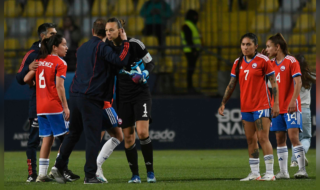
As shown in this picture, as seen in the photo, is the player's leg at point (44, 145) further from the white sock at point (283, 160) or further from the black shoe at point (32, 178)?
the white sock at point (283, 160)

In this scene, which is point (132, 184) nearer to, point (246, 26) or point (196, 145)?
point (196, 145)

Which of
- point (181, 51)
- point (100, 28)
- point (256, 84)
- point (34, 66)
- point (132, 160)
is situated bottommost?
point (132, 160)

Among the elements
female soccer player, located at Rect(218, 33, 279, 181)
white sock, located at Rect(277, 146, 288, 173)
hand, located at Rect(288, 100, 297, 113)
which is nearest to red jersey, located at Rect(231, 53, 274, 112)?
female soccer player, located at Rect(218, 33, 279, 181)

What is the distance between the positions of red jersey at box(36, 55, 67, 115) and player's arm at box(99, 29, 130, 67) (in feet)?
2.80

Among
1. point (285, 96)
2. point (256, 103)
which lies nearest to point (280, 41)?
point (285, 96)

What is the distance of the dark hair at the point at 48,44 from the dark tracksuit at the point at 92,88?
0.68 metres

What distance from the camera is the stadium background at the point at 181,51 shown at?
44.7 ft

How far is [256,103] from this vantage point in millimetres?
6551

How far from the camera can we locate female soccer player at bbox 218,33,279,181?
6520mm

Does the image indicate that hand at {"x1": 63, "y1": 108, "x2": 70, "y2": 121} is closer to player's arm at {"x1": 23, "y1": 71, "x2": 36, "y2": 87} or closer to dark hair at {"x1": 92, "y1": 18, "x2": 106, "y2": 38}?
player's arm at {"x1": 23, "y1": 71, "x2": 36, "y2": 87}

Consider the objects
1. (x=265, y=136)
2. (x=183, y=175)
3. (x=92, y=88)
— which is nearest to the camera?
(x=92, y=88)

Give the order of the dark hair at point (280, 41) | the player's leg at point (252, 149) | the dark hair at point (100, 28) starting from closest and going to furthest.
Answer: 1. the dark hair at point (100, 28)
2. the player's leg at point (252, 149)
3. the dark hair at point (280, 41)

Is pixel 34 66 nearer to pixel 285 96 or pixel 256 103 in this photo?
pixel 256 103

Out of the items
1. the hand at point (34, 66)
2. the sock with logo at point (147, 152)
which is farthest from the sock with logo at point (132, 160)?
the hand at point (34, 66)
